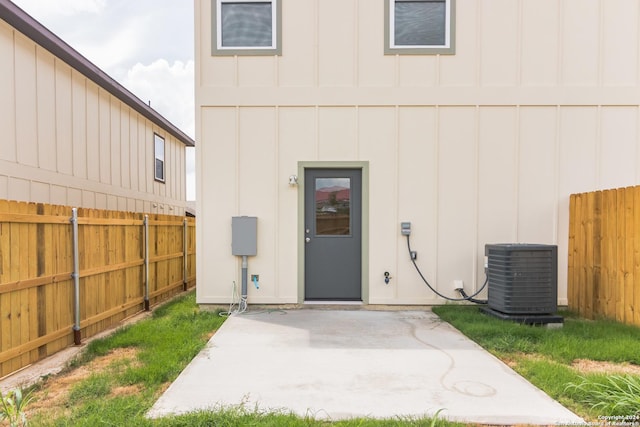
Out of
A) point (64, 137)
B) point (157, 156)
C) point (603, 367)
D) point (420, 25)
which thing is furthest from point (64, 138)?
point (603, 367)

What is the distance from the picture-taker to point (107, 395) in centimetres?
295

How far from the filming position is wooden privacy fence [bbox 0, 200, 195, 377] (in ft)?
11.2

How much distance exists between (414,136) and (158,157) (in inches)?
349

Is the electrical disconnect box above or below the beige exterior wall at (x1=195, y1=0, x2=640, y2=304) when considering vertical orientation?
below

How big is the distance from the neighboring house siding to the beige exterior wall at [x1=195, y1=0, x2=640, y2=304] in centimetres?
303

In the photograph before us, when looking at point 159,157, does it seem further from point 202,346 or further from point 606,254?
point 606,254

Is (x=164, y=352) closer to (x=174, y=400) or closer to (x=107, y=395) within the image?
(x=107, y=395)

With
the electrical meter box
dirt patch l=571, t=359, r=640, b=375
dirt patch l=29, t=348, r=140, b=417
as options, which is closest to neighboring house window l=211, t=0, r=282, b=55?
the electrical meter box

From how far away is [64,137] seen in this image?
7.28 meters

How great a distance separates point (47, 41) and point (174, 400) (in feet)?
22.1

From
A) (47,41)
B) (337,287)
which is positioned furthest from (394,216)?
(47,41)

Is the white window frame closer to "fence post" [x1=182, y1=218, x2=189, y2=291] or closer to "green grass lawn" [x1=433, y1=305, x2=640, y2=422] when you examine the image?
"fence post" [x1=182, y1=218, x2=189, y2=291]

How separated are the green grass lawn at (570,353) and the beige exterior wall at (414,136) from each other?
115 cm

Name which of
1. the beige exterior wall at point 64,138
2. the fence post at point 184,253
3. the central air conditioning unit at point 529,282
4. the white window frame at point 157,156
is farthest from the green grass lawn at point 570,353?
the white window frame at point 157,156
